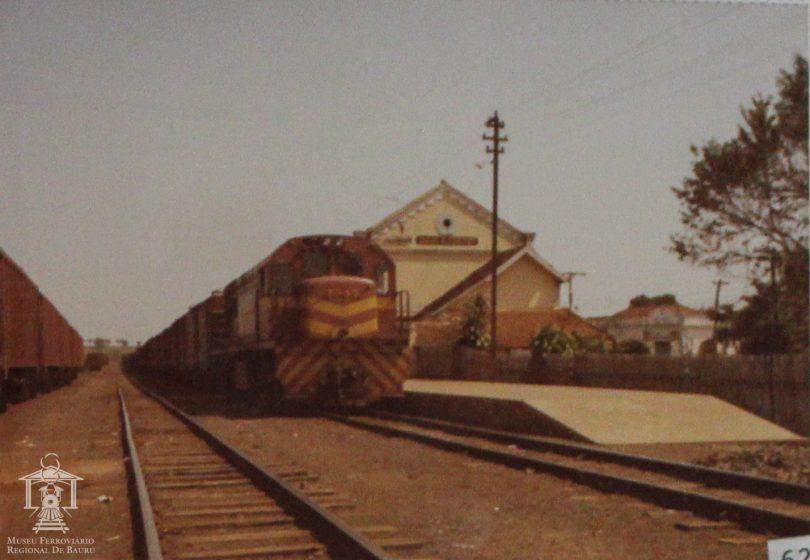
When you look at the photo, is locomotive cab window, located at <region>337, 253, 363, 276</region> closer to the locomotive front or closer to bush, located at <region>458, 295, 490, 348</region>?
the locomotive front

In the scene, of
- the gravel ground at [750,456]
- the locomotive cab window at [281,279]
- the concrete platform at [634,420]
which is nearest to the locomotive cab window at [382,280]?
the locomotive cab window at [281,279]

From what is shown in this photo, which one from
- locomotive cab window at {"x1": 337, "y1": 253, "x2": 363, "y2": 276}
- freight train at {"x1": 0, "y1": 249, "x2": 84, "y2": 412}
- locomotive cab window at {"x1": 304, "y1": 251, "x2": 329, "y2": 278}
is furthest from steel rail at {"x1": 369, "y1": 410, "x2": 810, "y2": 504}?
freight train at {"x1": 0, "y1": 249, "x2": 84, "y2": 412}

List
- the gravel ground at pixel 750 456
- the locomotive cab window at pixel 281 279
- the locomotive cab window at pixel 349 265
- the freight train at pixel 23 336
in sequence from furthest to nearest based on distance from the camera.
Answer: the locomotive cab window at pixel 349 265, the locomotive cab window at pixel 281 279, the freight train at pixel 23 336, the gravel ground at pixel 750 456

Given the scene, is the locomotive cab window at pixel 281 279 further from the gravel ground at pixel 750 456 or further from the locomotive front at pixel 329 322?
the gravel ground at pixel 750 456

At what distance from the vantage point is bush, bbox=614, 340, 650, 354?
30094mm

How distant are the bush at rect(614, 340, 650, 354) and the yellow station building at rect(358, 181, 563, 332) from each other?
803cm

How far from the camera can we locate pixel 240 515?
23.1ft

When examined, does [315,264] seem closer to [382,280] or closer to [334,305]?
[334,305]

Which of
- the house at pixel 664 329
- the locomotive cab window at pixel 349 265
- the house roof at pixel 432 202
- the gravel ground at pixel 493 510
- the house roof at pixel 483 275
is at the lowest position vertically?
the gravel ground at pixel 493 510

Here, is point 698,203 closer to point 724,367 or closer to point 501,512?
point 724,367

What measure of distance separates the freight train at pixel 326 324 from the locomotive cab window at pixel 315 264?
0.02 meters

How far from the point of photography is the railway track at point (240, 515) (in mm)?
5912

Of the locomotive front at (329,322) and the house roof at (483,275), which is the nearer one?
the locomotive front at (329,322)

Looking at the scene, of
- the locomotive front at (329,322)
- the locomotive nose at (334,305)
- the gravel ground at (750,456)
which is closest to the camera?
the gravel ground at (750,456)
